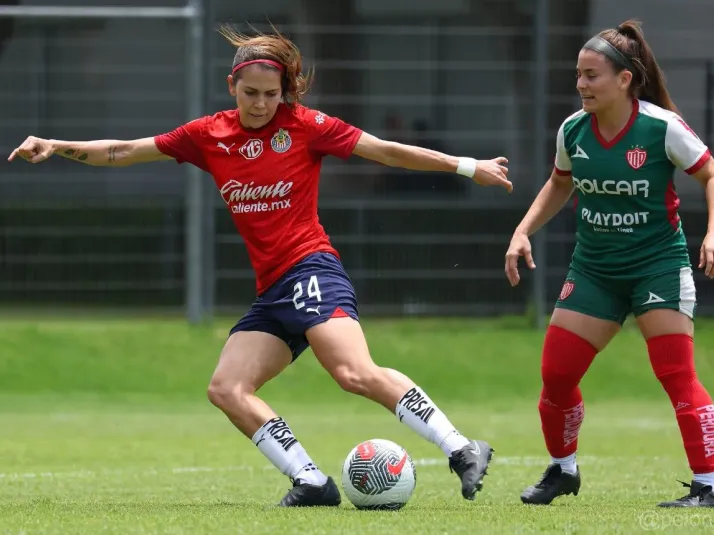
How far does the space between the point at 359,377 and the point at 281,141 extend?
1.18 metres

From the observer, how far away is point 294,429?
11086 millimetres

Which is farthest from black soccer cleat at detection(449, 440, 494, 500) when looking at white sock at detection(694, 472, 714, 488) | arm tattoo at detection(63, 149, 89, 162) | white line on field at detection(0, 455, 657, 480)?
white line on field at detection(0, 455, 657, 480)

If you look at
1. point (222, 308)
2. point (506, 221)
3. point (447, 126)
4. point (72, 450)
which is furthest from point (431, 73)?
point (72, 450)

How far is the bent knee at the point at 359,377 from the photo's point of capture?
5941mm

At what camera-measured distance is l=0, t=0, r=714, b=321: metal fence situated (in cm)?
1496

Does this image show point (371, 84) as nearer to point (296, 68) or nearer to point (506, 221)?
point (506, 221)

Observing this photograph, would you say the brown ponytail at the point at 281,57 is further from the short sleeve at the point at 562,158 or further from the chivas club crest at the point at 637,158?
the chivas club crest at the point at 637,158

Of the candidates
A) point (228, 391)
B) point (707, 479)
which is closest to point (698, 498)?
point (707, 479)

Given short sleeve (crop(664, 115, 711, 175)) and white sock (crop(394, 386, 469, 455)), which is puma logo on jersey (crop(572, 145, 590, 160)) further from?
white sock (crop(394, 386, 469, 455))

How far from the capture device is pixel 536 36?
595 inches

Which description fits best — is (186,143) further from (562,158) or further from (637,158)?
(637,158)

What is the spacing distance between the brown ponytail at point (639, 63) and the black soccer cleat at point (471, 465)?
1.75 m

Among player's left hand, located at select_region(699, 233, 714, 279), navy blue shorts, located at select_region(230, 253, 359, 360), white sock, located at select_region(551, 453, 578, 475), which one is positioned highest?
player's left hand, located at select_region(699, 233, 714, 279)

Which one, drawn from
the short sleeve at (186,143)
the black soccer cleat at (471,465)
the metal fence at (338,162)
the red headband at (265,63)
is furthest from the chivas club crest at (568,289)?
the metal fence at (338,162)
